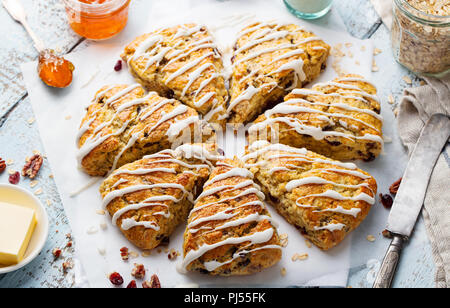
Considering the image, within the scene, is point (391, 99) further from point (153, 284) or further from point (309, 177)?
point (153, 284)

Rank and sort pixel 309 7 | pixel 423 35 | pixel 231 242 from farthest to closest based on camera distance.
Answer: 1. pixel 309 7
2. pixel 423 35
3. pixel 231 242

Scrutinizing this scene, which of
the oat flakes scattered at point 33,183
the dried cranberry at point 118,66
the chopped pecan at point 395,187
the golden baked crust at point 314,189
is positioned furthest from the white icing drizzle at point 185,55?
the chopped pecan at point 395,187

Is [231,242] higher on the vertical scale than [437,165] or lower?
lower

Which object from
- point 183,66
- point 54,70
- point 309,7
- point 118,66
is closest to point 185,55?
point 183,66

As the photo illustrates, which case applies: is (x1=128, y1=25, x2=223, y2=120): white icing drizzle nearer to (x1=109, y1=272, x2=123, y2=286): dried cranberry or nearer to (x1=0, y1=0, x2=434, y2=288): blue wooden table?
(x1=0, y1=0, x2=434, y2=288): blue wooden table

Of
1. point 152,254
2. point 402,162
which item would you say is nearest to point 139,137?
point 152,254

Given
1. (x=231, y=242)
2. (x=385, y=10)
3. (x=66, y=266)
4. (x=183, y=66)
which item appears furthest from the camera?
(x=385, y=10)
